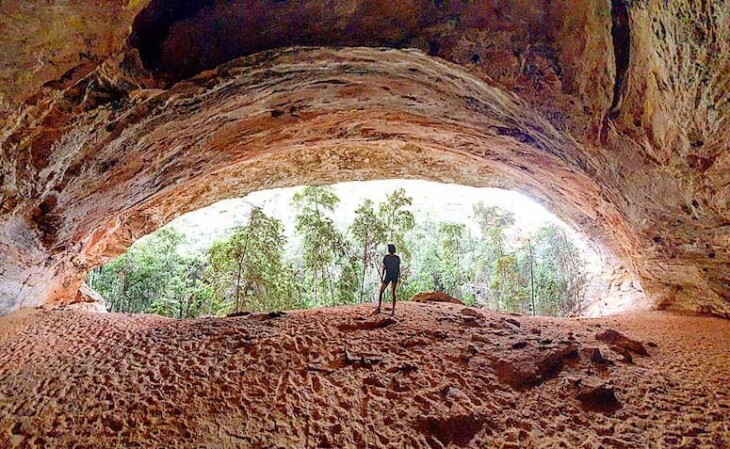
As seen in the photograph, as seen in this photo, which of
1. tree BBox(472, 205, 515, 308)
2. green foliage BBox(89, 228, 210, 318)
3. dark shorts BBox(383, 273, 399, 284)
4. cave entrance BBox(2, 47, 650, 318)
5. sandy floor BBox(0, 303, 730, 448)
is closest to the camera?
sandy floor BBox(0, 303, 730, 448)

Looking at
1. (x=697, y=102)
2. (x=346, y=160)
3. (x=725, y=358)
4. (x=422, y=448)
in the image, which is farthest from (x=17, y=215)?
(x=725, y=358)

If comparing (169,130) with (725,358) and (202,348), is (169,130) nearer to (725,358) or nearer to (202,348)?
(202,348)

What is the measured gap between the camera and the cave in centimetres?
414

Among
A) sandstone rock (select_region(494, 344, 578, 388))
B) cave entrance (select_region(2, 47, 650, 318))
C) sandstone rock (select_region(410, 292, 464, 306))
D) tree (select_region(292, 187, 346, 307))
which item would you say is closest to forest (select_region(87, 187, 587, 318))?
tree (select_region(292, 187, 346, 307))

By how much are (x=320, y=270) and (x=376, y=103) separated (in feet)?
35.8

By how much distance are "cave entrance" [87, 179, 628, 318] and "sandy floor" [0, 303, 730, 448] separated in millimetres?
7760

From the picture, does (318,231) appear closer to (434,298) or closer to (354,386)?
(434,298)

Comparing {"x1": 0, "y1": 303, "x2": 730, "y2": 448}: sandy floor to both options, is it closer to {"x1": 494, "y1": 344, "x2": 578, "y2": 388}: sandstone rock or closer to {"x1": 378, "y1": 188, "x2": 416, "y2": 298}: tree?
{"x1": 494, "y1": 344, "x2": 578, "y2": 388}: sandstone rock

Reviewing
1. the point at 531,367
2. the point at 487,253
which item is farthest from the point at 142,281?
the point at 487,253

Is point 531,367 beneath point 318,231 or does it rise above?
beneath

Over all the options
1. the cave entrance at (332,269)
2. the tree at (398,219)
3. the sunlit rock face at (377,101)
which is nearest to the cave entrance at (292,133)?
the sunlit rock face at (377,101)

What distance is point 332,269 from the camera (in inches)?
711

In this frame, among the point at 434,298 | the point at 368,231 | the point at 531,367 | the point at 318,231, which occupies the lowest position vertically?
the point at 531,367

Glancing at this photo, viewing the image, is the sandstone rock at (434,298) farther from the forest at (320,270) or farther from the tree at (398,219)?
the tree at (398,219)
